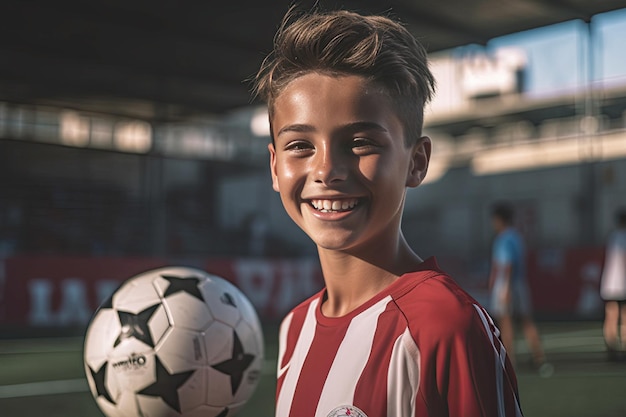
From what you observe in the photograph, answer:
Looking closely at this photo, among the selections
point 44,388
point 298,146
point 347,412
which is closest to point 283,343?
point 347,412

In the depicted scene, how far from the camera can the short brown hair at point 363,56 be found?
4.85 feet

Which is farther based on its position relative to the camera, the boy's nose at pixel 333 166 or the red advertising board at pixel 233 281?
the red advertising board at pixel 233 281

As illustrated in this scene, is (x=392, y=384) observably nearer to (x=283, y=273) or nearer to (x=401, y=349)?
(x=401, y=349)

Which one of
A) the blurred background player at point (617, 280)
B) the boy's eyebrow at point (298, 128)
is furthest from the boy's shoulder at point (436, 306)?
the blurred background player at point (617, 280)

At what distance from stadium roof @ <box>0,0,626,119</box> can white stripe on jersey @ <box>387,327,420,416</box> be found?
12.5 metres

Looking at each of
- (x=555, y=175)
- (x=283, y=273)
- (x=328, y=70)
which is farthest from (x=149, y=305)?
(x=555, y=175)

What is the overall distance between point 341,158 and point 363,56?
0.20 metres

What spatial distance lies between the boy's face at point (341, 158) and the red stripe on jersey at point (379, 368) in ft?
0.59

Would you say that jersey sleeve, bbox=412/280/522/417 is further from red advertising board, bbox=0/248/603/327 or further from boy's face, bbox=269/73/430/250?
red advertising board, bbox=0/248/603/327

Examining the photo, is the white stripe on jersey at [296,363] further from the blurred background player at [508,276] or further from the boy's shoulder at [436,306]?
the blurred background player at [508,276]

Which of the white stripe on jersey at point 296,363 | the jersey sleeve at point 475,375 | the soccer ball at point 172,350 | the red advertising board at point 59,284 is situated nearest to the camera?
the jersey sleeve at point 475,375

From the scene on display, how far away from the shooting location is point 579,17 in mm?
16484

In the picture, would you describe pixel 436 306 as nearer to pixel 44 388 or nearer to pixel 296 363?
pixel 296 363

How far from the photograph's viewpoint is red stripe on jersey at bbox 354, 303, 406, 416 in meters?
1.41
